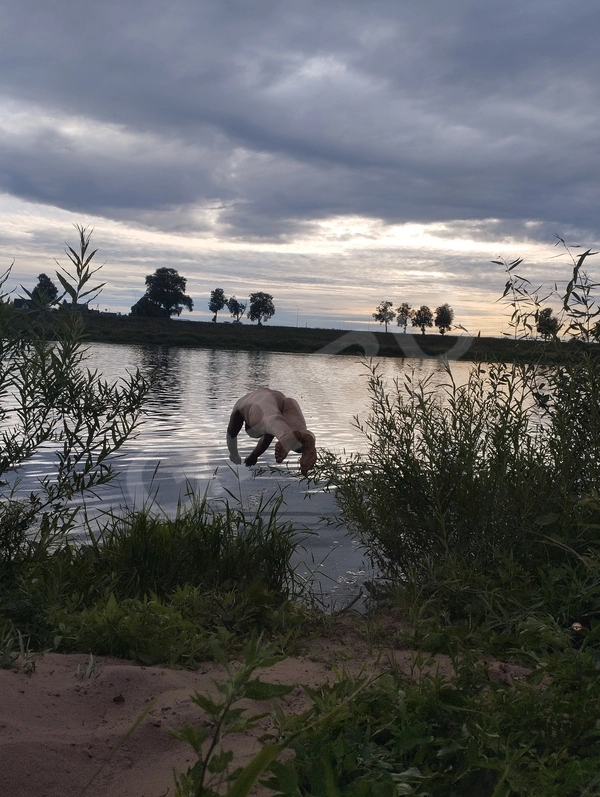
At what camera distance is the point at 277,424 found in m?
4.15

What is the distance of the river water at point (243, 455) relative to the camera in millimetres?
6297

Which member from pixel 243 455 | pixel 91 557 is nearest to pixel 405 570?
pixel 91 557

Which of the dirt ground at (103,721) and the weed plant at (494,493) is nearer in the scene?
the dirt ground at (103,721)

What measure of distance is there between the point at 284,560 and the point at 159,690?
92.3 inches

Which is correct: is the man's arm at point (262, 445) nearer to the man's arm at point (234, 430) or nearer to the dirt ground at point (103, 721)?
the man's arm at point (234, 430)

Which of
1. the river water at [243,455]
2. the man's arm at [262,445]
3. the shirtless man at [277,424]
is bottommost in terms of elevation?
the river water at [243,455]

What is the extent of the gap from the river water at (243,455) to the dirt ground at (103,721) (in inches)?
70.9

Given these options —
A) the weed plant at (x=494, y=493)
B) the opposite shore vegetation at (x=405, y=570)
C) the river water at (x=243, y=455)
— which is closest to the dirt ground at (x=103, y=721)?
the opposite shore vegetation at (x=405, y=570)

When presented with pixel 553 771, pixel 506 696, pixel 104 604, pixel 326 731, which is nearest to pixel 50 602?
pixel 104 604

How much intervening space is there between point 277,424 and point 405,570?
1947mm

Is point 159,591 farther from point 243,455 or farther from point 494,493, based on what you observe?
point 243,455

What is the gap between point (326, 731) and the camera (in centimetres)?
263

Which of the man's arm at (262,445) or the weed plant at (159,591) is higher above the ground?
the man's arm at (262,445)

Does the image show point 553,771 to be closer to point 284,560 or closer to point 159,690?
point 159,690
